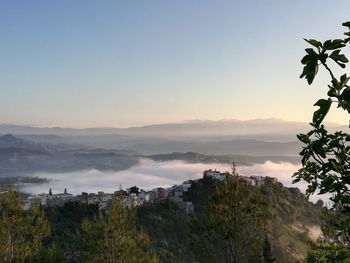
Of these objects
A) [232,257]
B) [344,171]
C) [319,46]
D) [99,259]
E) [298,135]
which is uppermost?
[319,46]

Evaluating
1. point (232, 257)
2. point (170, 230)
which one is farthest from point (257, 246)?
point (170, 230)

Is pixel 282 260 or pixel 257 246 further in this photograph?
pixel 282 260

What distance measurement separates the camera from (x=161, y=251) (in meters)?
64.6

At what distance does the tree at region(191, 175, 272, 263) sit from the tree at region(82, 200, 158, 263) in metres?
6.63

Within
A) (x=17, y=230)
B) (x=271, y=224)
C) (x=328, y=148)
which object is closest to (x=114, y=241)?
(x=17, y=230)

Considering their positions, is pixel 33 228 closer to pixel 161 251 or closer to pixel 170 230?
pixel 161 251

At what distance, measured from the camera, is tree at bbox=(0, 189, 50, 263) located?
24017 mm

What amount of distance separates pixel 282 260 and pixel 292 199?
245 ft

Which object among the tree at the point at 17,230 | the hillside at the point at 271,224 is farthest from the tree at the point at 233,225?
the hillside at the point at 271,224

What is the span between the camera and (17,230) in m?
24.6

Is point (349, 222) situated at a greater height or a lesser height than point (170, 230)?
greater

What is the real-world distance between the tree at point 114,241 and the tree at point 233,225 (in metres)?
6.63

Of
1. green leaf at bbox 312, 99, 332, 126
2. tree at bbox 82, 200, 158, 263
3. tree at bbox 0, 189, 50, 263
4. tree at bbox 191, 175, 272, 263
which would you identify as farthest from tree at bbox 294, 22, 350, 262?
tree at bbox 0, 189, 50, 263

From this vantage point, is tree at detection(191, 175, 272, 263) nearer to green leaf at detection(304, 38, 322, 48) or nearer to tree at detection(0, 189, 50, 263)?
tree at detection(0, 189, 50, 263)
